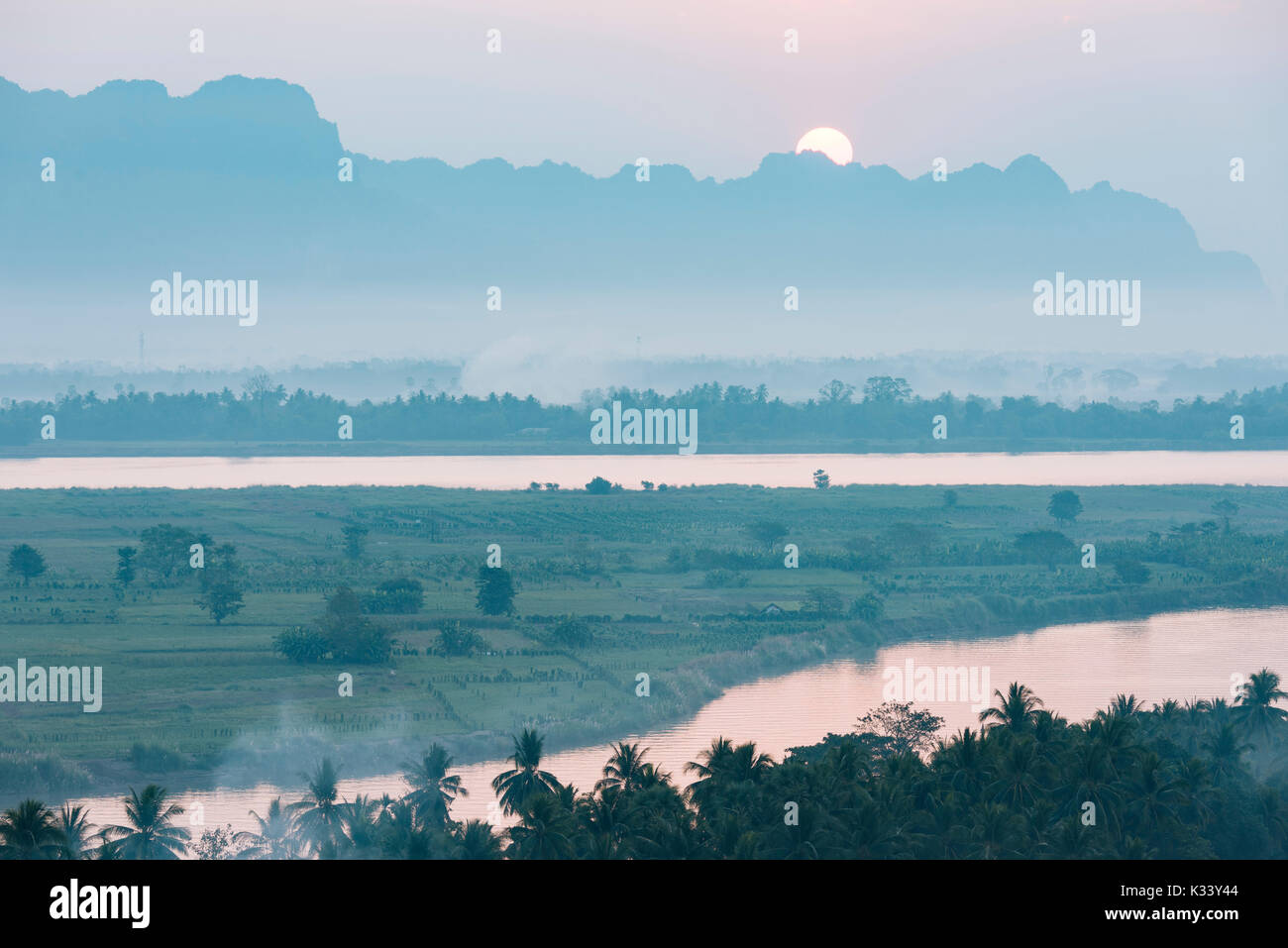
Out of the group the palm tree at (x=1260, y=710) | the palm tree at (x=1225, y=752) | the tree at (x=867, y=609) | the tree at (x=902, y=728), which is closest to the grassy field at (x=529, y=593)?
the tree at (x=867, y=609)

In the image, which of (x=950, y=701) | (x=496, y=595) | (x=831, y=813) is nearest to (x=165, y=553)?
(x=496, y=595)

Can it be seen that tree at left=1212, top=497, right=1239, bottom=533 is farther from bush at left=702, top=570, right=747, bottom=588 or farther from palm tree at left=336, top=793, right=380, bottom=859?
palm tree at left=336, top=793, right=380, bottom=859

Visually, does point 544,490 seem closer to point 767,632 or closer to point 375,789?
point 767,632

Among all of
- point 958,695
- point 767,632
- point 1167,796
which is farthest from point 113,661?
point 1167,796

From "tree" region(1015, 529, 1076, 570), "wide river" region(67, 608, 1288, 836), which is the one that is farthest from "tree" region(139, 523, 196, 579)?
"tree" region(1015, 529, 1076, 570)

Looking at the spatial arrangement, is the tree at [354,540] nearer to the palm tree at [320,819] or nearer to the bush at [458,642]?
the bush at [458,642]

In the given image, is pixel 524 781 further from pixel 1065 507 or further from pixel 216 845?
pixel 1065 507
